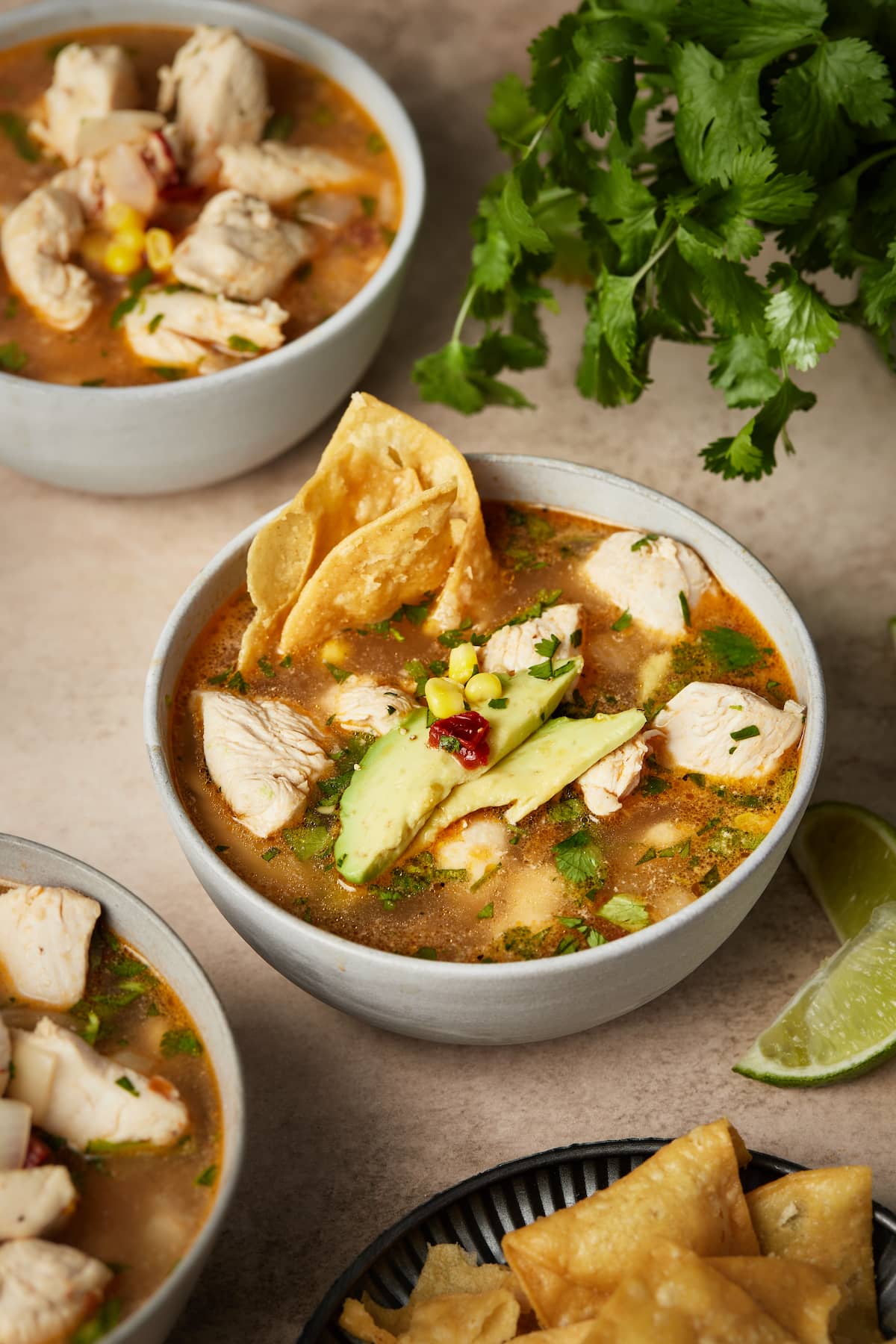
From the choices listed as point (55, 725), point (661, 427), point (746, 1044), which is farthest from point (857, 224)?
point (55, 725)

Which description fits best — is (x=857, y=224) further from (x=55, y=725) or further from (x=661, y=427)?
(x=55, y=725)

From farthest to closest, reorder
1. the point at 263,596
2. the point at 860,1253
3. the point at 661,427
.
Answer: the point at 661,427
the point at 263,596
the point at 860,1253

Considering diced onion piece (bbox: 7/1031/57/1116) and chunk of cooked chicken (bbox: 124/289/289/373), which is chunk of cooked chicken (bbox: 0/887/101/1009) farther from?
chunk of cooked chicken (bbox: 124/289/289/373)

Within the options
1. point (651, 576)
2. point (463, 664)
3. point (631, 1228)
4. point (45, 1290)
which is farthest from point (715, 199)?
point (45, 1290)

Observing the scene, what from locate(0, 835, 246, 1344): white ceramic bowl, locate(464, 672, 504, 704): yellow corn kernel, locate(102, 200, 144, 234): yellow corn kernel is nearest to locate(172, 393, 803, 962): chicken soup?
locate(464, 672, 504, 704): yellow corn kernel

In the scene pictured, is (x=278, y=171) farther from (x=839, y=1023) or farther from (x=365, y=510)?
(x=839, y=1023)

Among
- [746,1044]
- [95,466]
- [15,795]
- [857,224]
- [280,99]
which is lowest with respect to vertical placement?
[15,795]

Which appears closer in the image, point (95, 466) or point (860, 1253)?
point (860, 1253)
